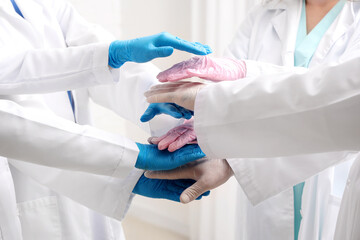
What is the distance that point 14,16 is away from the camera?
1.09 m

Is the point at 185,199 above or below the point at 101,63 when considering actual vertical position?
below

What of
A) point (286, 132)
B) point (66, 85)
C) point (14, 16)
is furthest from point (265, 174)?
point (14, 16)

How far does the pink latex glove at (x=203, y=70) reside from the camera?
0.98 m

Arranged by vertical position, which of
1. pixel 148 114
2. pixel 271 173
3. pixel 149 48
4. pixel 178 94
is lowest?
pixel 271 173

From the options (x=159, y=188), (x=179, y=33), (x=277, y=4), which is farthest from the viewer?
(x=179, y=33)

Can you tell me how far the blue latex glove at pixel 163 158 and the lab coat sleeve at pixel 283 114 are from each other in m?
0.11

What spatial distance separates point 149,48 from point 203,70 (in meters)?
0.18

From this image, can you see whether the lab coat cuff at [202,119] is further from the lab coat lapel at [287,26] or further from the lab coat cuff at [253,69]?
the lab coat lapel at [287,26]

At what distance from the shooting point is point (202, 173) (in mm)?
1007

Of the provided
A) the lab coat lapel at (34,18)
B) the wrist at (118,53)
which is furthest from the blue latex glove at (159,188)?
the lab coat lapel at (34,18)

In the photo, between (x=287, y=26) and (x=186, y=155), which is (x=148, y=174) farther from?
(x=287, y=26)

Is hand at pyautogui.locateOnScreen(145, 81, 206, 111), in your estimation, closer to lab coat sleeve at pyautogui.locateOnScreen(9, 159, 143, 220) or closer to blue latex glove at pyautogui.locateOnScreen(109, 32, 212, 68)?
blue latex glove at pyautogui.locateOnScreen(109, 32, 212, 68)

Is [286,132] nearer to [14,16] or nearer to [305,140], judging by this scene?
[305,140]

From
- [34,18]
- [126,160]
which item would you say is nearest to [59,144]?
[126,160]
